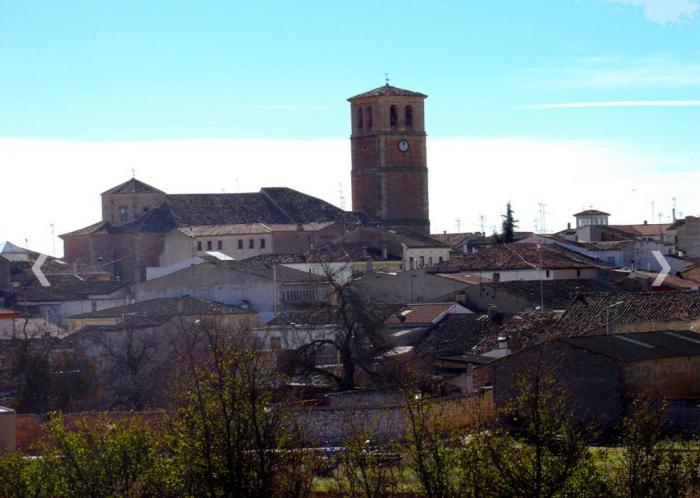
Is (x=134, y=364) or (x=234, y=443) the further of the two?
(x=134, y=364)

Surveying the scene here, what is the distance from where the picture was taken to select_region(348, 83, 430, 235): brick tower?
224 feet

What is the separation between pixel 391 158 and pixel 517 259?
2060 cm

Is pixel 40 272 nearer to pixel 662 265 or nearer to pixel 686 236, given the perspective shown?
pixel 662 265

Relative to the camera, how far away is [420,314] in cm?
4028

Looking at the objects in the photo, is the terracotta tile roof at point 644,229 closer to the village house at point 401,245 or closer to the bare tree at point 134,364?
the village house at point 401,245

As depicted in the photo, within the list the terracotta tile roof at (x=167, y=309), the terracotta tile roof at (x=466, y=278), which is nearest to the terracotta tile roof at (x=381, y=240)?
the terracotta tile roof at (x=466, y=278)

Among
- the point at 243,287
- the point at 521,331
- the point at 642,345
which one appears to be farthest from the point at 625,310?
the point at 243,287

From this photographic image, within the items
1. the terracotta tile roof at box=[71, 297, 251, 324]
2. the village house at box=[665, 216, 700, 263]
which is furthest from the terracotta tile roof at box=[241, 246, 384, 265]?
the village house at box=[665, 216, 700, 263]

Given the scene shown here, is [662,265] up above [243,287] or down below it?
above

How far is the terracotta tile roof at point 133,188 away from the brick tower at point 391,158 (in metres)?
9.73

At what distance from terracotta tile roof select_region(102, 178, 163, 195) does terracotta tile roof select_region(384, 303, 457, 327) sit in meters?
24.1

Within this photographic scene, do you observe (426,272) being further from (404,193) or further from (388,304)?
(404,193)

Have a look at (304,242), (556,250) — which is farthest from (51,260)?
(556,250)

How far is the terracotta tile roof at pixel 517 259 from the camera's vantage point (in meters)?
48.8
